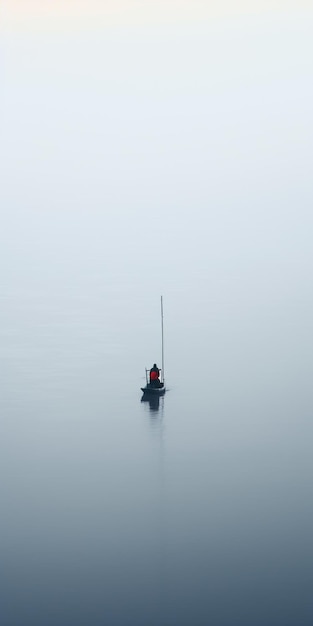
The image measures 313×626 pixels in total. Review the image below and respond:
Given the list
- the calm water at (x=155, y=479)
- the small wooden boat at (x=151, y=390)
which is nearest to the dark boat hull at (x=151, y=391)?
the small wooden boat at (x=151, y=390)

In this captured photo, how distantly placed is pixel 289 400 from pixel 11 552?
930 cm

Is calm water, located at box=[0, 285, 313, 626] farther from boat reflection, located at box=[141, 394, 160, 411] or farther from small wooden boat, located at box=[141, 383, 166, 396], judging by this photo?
small wooden boat, located at box=[141, 383, 166, 396]

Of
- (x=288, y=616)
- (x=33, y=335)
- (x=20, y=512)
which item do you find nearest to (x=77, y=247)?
(x=33, y=335)

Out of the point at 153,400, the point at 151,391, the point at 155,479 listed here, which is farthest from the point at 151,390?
the point at 155,479

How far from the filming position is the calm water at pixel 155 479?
16000 millimetres

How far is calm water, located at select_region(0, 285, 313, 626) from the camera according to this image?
52.5 ft

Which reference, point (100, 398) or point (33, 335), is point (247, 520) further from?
point (33, 335)

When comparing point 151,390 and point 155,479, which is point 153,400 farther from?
point 155,479

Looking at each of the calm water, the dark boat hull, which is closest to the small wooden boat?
the dark boat hull

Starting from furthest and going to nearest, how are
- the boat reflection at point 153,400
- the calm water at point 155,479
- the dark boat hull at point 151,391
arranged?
the dark boat hull at point 151,391 < the boat reflection at point 153,400 < the calm water at point 155,479

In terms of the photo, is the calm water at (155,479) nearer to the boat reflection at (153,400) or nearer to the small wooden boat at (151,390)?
the boat reflection at (153,400)

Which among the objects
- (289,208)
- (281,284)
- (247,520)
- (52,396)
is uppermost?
(289,208)

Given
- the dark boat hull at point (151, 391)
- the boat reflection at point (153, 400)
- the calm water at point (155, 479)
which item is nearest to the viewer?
the calm water at point (155, 479)

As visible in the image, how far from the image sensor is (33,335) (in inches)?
1257
